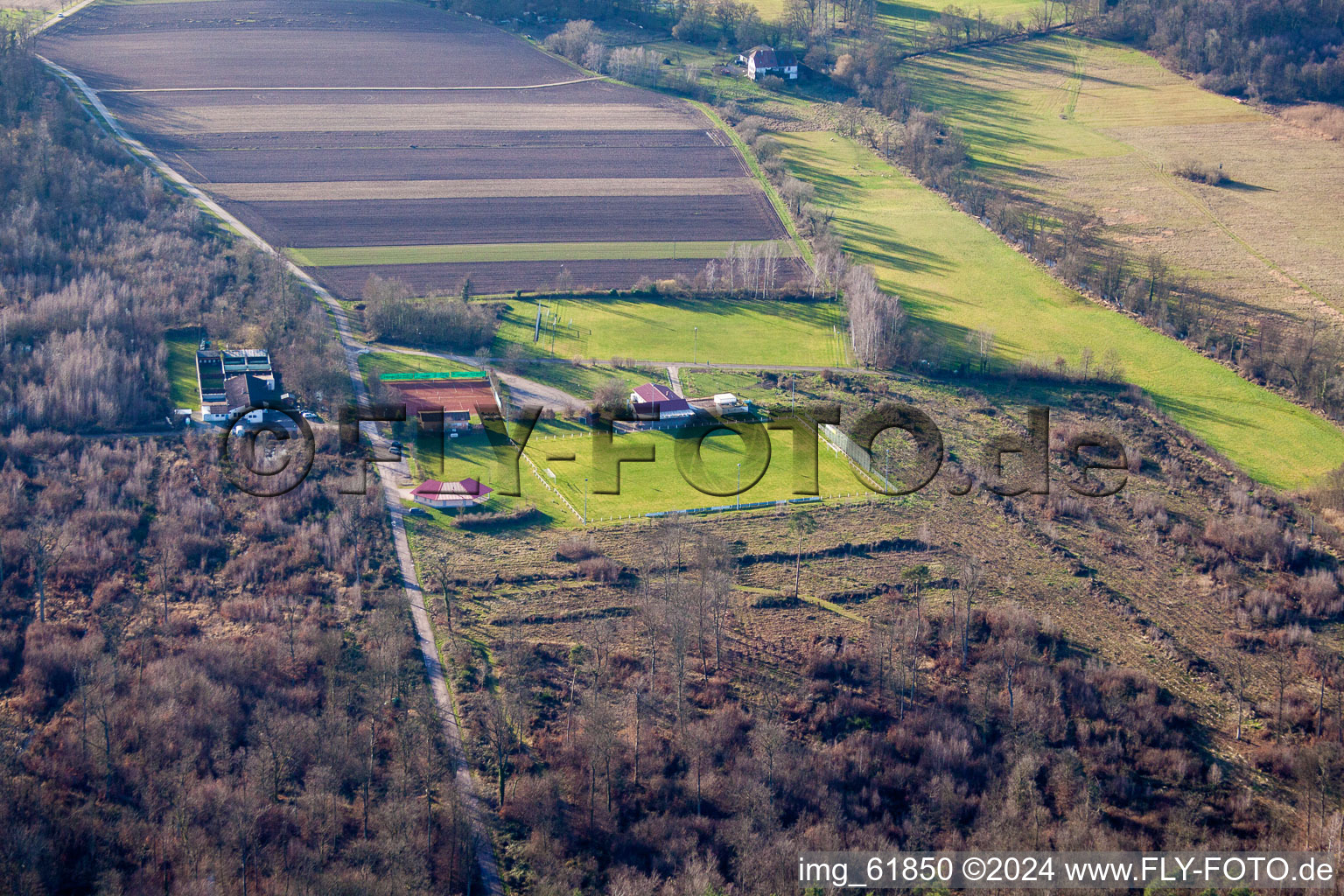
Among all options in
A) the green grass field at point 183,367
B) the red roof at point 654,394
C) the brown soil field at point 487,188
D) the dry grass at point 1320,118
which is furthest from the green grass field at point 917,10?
the green grass field at point 183,367

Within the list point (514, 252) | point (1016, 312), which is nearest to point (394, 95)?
point (514, 252)

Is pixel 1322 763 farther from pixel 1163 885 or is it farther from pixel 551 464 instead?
pixel 551 464

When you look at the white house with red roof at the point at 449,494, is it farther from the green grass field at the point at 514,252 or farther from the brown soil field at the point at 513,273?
the green grass field at the point at 514,252

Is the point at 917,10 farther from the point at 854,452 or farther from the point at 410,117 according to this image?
the point at 854,452

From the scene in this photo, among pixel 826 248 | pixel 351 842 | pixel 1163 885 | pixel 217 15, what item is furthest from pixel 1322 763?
pixel 217 15

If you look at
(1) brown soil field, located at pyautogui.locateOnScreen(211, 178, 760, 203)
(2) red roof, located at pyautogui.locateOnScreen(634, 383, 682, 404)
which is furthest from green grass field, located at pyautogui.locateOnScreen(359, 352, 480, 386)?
(1) brown soil field, located at pyautogui.locateOnScreen(211, 178, 760, 203)

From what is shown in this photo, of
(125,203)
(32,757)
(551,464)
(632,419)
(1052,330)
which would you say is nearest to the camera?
(32,757)

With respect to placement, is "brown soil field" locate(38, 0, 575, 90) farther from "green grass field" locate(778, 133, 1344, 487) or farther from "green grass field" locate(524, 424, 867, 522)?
"green grass field" locate(524, 424, 867, 522)

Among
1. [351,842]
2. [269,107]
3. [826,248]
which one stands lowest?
[351,842]
